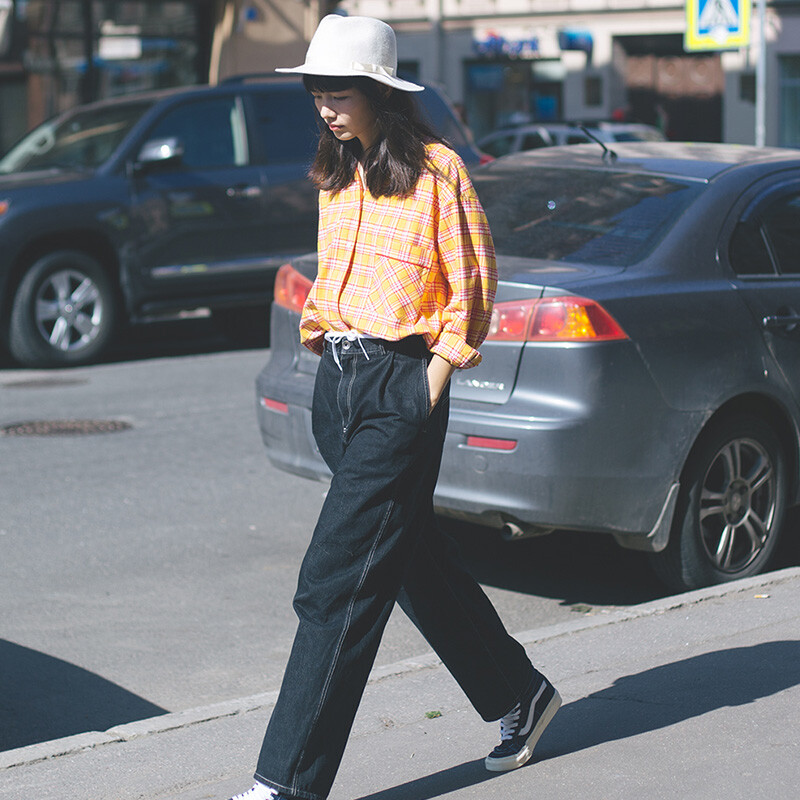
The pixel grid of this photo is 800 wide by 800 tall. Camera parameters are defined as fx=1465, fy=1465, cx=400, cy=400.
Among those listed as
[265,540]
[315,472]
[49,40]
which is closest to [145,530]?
[265,540]

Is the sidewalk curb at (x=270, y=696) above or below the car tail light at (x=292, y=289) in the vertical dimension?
below

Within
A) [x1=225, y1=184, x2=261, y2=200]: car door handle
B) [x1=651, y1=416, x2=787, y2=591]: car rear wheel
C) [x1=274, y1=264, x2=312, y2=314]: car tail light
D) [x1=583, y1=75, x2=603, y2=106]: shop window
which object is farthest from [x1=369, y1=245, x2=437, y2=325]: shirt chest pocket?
[x1=583, y1=75, x2=603, y2=106]: shop window

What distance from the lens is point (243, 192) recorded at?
11156mm

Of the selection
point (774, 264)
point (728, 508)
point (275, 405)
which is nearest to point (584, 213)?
point (774, 264)

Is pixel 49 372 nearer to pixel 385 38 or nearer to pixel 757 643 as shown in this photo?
pixel 757 643

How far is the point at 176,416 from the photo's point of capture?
8750 millimetres

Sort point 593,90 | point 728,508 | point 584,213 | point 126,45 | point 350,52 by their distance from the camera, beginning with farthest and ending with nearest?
point 593,90 < point 126,45 < point 584,213 < point 728,508 < point 350,52

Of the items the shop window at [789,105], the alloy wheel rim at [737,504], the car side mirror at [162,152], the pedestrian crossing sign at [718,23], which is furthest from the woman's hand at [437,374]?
the shop window at [789,105]

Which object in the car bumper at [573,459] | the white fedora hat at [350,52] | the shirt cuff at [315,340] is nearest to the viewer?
the white fedora hat at [350,52]

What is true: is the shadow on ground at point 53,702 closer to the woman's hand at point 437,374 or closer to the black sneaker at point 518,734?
the black sneaker at point 518,734

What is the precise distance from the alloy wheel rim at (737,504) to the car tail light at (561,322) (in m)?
0.73

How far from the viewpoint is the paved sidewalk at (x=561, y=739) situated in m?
3.53

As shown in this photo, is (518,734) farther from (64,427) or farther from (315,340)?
(64,427)

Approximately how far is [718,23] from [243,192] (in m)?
4.39
